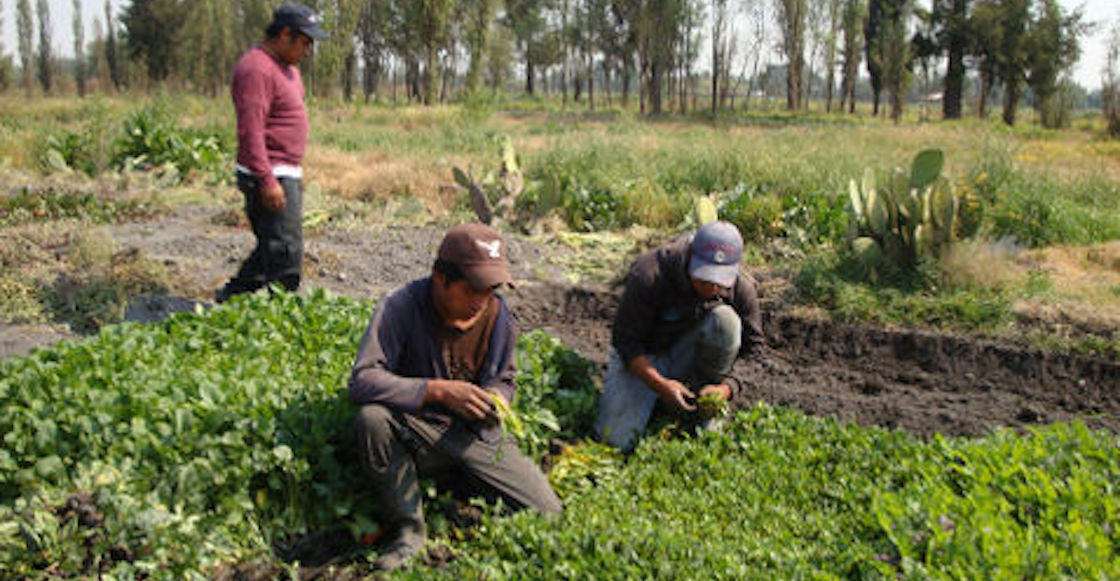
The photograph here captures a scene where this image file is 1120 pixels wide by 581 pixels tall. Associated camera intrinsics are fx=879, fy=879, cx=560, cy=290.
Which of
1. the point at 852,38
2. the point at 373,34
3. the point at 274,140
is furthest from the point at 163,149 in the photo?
the point at 373,34

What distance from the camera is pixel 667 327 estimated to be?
15.0 ft

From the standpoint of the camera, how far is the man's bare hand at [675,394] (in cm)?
429

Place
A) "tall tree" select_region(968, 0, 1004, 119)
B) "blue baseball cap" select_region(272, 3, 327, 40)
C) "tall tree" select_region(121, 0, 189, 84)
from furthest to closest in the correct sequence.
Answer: "tall tree" select_region(121, 0, 189, 84) < "tall tree" select_region(968, 0, 1004, 119) < "blue baseball cap" select_region(272, 3, 327, 40)

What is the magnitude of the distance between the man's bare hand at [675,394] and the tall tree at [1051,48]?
34899 mm

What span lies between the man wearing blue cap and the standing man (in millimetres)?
2454

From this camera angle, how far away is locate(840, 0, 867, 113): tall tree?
43469 mm

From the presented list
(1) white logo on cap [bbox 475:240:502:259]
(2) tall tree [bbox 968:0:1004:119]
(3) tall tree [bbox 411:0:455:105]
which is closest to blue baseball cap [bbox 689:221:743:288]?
(1) white logo on cap [bbox 475:240:502:259]

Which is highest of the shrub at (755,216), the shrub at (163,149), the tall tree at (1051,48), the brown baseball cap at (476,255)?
the tall tree at (1051,48)

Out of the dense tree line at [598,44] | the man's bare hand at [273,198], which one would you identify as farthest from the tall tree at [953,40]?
the man's bare hand at [273,198]

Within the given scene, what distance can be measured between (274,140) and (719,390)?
325cm

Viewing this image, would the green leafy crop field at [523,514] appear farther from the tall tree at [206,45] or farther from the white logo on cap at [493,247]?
the tall tree at [206,45]

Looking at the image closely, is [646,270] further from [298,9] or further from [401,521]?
[298,9]

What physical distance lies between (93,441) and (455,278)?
1442mm

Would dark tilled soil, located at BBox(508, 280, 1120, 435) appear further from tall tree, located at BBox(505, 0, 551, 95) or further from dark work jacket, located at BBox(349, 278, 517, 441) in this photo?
tall tree, located at BBox(505, 0, 551, 95)
